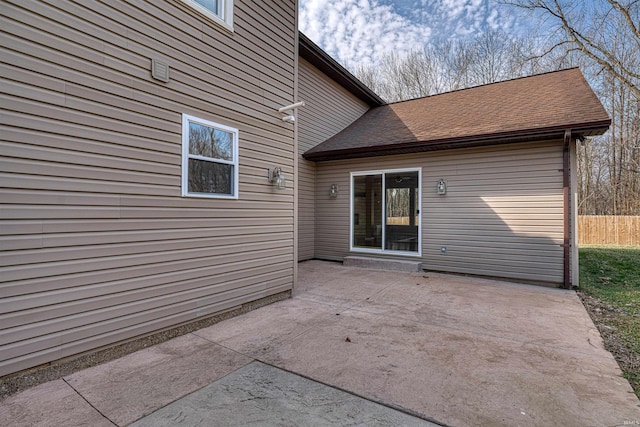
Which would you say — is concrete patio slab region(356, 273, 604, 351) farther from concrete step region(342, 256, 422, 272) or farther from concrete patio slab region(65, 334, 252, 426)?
concrete patio slab region(65, 334, 252, 426)

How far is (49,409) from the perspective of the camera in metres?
2.00

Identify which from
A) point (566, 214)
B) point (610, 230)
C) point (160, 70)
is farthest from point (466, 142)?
point (610, 230)

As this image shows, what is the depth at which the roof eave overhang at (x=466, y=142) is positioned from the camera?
16.1ft

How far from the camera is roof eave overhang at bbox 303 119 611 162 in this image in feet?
16.1

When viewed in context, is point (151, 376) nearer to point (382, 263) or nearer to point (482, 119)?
point (382, 263)

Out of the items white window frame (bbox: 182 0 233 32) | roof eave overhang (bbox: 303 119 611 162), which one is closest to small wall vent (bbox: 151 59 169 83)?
white window frame (bbox: 182 0 233 32)

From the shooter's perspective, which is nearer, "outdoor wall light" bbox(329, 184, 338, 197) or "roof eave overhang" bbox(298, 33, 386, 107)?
"roof eave overhang" bbox(298, 33, 386, 107)

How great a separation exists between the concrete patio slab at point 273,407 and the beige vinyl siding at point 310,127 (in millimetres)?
5559

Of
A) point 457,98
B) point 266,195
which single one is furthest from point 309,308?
point 457,98

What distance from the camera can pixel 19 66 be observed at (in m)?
2.18

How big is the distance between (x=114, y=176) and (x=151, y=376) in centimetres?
170

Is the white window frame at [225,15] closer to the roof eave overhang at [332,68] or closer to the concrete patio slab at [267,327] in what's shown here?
the roof eave overhang at [332,68]

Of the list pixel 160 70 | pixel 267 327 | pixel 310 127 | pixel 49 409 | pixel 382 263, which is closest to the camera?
pixel 49 409

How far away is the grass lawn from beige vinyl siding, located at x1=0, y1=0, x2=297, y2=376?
152 inches
